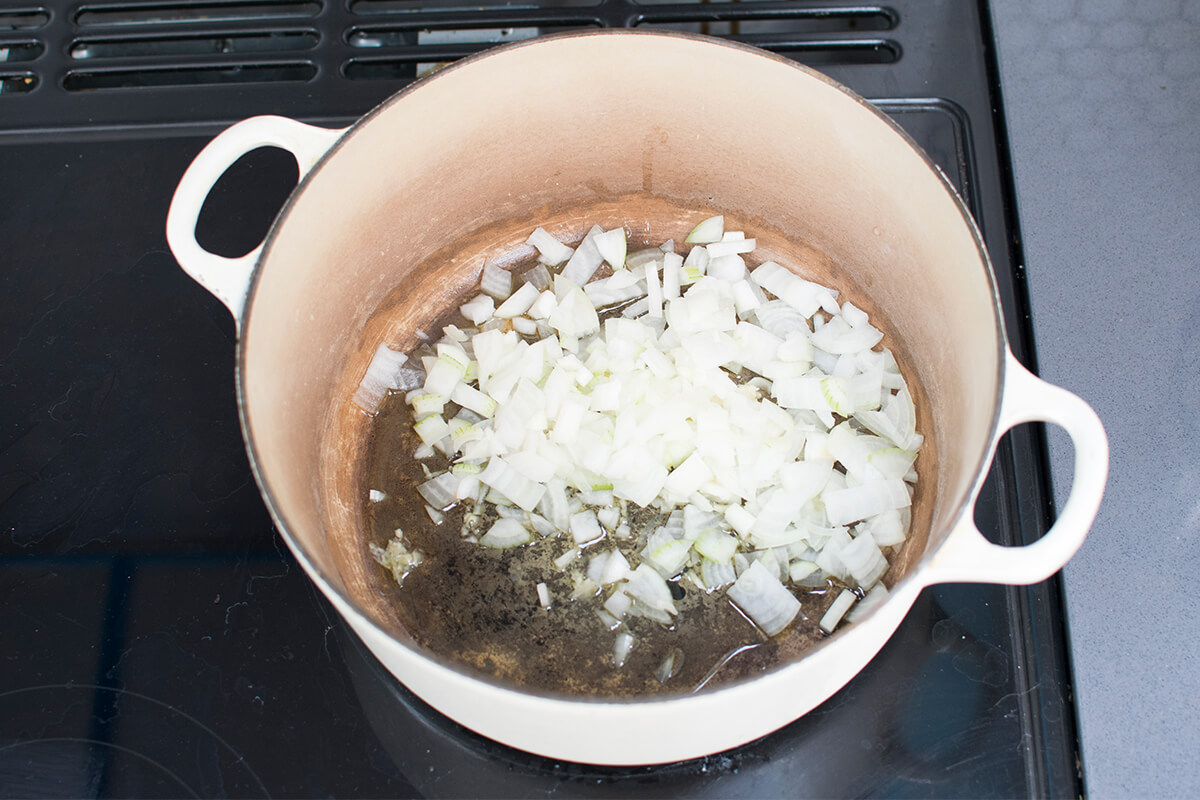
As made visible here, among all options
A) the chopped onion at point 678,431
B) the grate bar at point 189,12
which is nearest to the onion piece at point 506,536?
the chopped onion at point 678,431

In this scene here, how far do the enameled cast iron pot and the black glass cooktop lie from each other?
6 centimetres

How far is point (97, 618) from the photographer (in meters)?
0.75

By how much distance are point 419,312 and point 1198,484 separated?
702mm

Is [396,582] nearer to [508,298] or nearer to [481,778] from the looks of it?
[481,778]

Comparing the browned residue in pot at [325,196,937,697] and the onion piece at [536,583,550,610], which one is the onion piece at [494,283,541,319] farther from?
the onion piece at [536,583,550,610]

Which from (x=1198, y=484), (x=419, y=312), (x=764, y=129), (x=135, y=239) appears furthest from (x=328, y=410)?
(x=1198, y=484)

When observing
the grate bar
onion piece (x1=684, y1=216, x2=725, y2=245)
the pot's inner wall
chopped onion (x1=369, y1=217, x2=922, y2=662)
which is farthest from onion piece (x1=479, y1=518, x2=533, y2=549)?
the grate bar

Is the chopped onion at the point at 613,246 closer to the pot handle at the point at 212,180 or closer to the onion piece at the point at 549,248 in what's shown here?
the onion piece at the point at 549,248

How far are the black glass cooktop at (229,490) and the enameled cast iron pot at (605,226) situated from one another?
2.5 inches

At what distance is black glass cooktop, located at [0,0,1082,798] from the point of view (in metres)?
0.69

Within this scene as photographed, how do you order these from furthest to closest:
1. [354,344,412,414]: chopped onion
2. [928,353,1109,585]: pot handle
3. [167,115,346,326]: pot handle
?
[354,344,412,414]: chopped onion
[167,115,346,326]: pot handle
[928,353,1109,585]: pot handle

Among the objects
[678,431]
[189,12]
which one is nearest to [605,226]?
[678,431]

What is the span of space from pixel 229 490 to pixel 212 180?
255 mm

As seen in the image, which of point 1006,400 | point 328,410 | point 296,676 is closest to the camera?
point 1006,400
